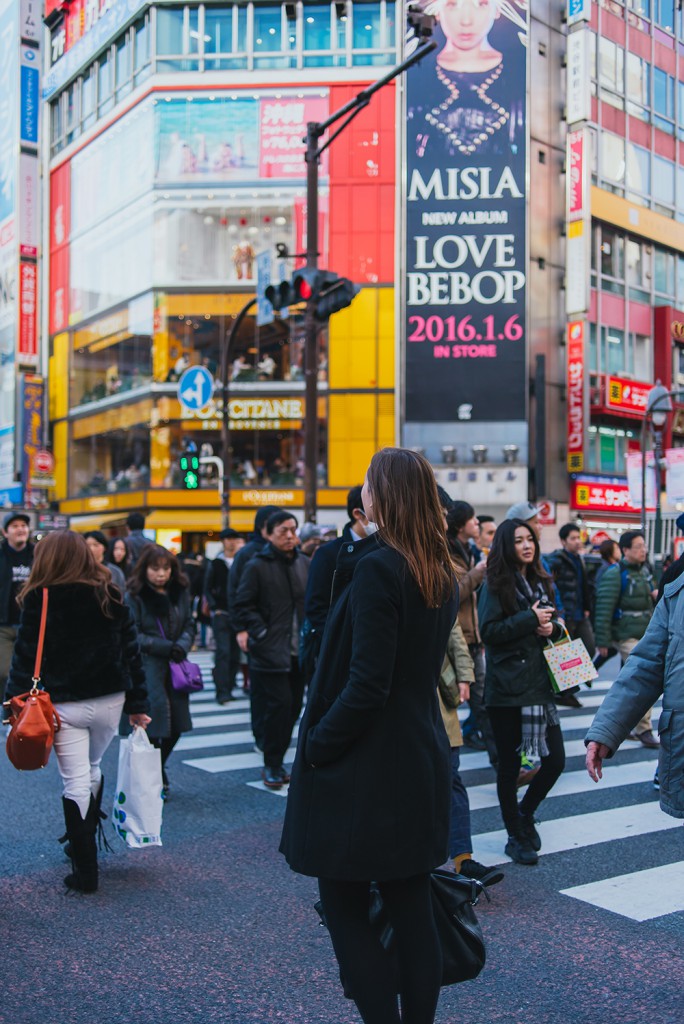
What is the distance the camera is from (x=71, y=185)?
40125mm

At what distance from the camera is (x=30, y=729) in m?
4.77

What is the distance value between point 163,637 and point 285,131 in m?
29.7

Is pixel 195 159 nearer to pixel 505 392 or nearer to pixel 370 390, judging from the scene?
pixel 370 390

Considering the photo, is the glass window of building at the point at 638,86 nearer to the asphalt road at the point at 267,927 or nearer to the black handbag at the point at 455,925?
the asphalt road at the point at 267,927

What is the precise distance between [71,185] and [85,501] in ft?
40.8

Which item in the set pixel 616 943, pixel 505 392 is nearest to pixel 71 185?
pixel 505 392

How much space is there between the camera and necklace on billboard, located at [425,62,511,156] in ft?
107

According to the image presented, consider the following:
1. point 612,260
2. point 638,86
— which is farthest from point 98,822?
point 638,86

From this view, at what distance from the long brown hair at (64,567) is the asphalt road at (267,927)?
145 centimetres

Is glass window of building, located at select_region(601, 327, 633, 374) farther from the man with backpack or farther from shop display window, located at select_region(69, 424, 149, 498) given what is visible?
the man with backpack

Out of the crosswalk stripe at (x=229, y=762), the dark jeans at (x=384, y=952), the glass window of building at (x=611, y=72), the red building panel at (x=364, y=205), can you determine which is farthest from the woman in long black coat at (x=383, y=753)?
the glass window of building at (x=611, y=72)

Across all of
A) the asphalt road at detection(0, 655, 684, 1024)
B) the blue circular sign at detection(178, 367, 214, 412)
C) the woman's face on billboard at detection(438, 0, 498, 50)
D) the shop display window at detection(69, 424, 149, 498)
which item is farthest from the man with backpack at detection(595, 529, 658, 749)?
the woman's face on billboard at detection(438, 0, 498, 50)

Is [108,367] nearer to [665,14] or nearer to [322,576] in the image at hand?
[665,14]

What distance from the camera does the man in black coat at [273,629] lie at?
7574 millimetres
